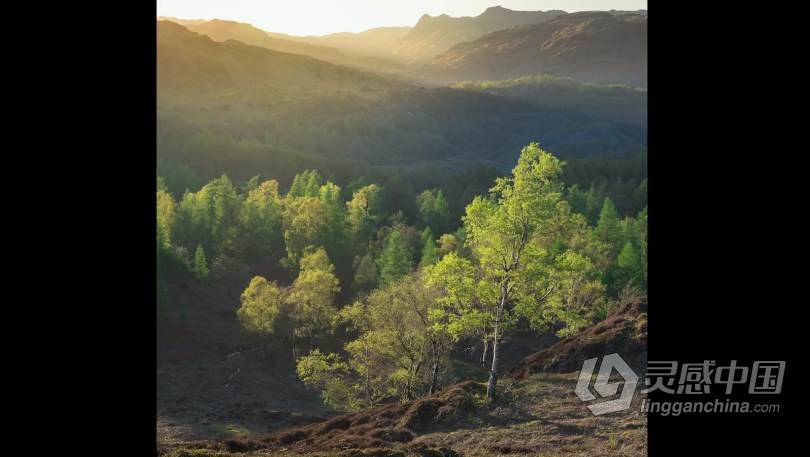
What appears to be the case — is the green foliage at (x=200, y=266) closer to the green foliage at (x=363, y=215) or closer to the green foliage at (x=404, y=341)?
the green foliage at (x=363, y=215)

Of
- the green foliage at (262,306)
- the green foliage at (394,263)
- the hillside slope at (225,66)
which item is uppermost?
the hillside slope at (225,66)

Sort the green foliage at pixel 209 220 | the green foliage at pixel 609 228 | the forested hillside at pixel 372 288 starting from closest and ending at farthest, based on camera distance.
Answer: the forested hillside at pixel 372 288 < the green foliage at pixel 609 228 < the green foliage at pixel 209 220

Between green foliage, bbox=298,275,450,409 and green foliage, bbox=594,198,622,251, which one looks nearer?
green foliage, bbox=298,275,450,409

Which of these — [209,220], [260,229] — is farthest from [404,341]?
[209,220]

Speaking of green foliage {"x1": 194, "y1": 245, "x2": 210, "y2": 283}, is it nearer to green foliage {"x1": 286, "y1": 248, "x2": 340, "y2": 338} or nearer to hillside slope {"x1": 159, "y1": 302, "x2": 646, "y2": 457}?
green foliage {"x1": 286, "y1": 248, "x2": 340, "y2": 338}

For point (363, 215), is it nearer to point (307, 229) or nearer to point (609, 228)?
point (307, 229)

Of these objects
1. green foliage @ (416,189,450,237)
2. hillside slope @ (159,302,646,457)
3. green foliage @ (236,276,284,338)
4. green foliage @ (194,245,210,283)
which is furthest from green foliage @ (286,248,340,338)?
green foliage @ (416,189,450,237)

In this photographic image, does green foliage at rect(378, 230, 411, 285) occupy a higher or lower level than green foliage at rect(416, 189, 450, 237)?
lower

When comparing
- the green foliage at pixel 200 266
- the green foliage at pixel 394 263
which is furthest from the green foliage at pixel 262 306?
the green foliage at pixel 200 266

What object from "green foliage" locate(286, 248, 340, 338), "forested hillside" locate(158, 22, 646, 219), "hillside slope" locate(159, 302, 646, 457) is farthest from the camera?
"forested hillside" locate(158, 22, 646, 219)

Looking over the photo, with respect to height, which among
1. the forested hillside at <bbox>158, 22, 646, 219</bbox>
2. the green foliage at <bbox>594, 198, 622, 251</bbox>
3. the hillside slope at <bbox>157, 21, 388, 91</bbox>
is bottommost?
the green foliage at <bbox>594, 198, 622, 251</bbox>
